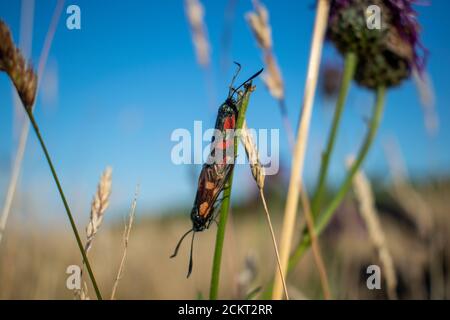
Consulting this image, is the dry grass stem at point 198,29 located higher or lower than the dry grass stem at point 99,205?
higher

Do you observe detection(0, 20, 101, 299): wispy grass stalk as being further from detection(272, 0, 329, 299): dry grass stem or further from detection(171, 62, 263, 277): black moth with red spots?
detection(272, 0, 329, 299): dry grass stem

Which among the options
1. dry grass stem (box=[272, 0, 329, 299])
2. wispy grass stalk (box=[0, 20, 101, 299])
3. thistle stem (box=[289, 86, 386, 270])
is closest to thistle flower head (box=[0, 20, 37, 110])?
wispy grass stalk (box=[0, 20, 101, 299])

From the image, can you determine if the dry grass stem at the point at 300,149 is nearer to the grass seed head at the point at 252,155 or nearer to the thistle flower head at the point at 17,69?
the grass seed head at the point at 252,155

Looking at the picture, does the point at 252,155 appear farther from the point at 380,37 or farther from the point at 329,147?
the point at 380,37

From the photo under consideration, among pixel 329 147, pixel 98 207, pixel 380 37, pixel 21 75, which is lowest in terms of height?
pixel 98 207

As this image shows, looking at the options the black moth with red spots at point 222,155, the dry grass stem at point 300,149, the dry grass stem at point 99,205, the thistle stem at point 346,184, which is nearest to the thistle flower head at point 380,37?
the thistle stem at point 346,184

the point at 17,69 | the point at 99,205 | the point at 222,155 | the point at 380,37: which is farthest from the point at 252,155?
the point at 380,37
